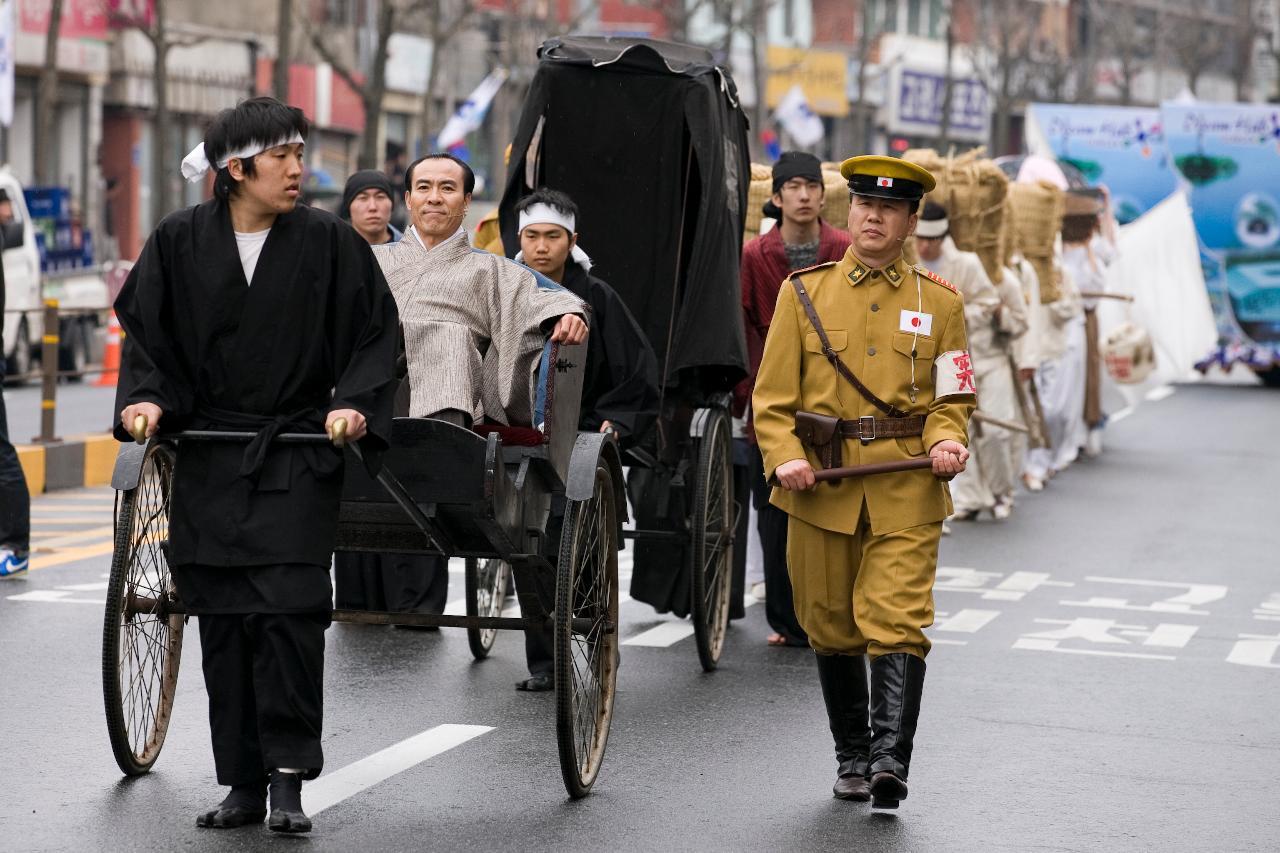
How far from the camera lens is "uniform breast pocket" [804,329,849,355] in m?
6.46

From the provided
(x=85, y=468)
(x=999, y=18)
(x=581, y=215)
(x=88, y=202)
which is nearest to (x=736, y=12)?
(x=999, y=18)

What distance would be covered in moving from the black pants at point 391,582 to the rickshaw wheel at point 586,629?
2350 millimetres

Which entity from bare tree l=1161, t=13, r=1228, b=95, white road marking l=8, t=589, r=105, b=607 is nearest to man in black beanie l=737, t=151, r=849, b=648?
white road marking l=8, t=589, r=105, b=607

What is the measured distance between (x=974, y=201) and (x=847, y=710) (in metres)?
8.34

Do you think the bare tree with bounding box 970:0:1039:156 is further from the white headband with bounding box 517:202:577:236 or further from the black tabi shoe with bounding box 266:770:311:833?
the black tabi shoe with bounding box 266:770:311:833

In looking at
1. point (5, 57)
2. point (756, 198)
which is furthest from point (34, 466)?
point (5, 57)

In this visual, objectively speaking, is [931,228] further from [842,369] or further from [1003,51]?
[1003,51]

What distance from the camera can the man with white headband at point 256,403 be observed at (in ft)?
19.1

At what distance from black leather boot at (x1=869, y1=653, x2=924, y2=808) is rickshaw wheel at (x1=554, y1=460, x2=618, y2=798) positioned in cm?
82

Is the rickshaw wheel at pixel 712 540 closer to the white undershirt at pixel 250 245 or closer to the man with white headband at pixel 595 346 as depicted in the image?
the man with white headband at pixel 595 346

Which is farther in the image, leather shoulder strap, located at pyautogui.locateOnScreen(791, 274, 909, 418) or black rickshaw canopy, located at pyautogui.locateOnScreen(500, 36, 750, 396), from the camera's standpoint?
black rickshaw canopy, located at pyautogui.locateOnScreen(500, 36, 750, 396)

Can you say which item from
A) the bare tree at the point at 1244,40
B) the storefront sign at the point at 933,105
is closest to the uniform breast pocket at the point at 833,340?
the storefront sign at the point at 933,105

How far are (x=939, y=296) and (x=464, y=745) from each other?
2022 millimetres

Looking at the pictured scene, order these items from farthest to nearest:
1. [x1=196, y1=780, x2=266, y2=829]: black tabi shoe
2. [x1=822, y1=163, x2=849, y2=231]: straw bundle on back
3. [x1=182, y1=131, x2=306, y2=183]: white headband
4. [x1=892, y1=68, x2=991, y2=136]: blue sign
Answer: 1. [x1=892, y1=68, x2=991, y2=136]: blue sign
2. [x1=822, y1=163, x2=849, y2=231]: straw bundle on back
3. [x1=196, y1=780, x2=266, y2=829]: black tabi shoe
4. [x1=182, y1=131, x2=306, y2=183]: white headband
